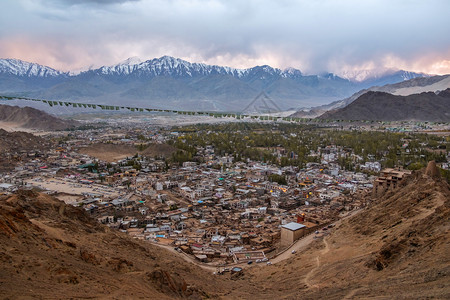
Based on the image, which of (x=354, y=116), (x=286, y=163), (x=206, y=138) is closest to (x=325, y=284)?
(x=286, y=163)

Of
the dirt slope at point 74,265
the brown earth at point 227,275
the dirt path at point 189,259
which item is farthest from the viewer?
the dirt path at point 189,259

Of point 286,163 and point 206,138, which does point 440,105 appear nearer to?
point 206,138

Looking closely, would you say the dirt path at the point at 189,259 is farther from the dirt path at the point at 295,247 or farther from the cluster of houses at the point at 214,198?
the dirt path at the point at 295,247

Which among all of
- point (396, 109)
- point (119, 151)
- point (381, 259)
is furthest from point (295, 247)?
point (396, 109)

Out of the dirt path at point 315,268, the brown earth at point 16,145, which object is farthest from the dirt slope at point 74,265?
the brown earth at point 16,145

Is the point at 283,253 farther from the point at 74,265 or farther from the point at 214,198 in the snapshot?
the point at 214,198

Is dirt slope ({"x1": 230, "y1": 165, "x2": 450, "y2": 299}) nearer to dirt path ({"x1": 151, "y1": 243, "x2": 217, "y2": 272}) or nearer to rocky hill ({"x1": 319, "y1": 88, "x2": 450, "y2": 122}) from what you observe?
dirt path ({"x1": 151, "y1": 243, "x2": 217, "y2": 272})
